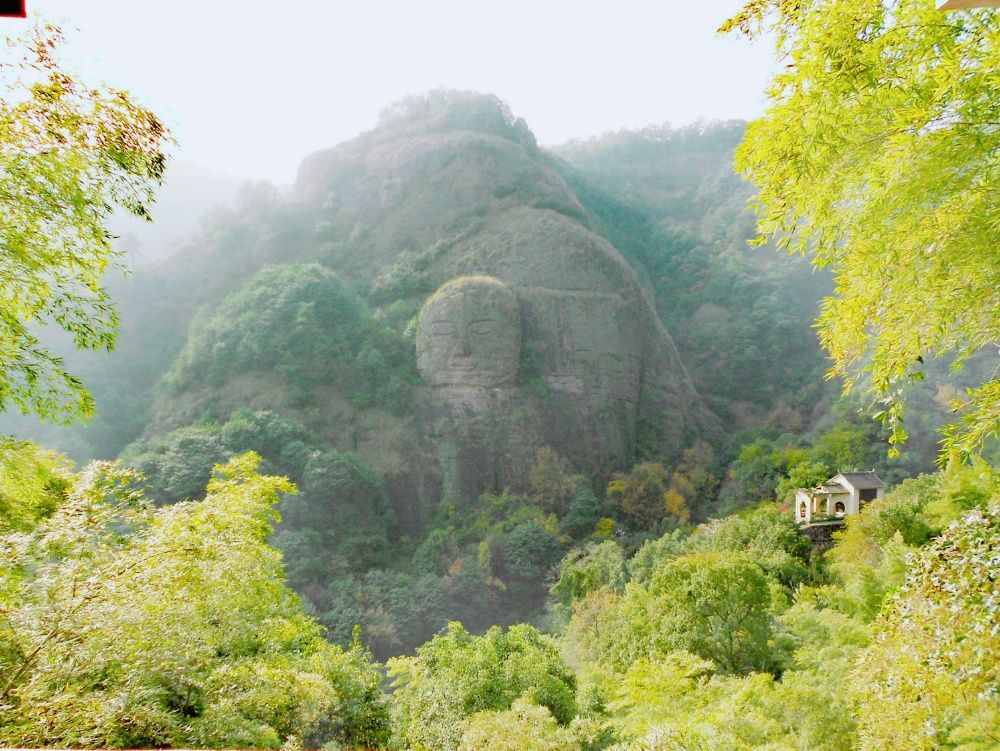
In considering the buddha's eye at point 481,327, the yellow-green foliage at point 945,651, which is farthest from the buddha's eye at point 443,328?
the yellow-green foliage at point 945,651

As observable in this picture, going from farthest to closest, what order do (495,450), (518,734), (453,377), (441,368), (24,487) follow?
(441,368), (453,377), (495,450), (518,734), (24,487)

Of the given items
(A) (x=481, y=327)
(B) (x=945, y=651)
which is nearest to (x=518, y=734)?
(B) (x=945, y=651)

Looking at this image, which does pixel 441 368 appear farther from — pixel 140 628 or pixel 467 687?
pixel 140 628

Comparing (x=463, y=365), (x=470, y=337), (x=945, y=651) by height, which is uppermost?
(x=470, y=337)

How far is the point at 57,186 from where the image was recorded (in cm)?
260

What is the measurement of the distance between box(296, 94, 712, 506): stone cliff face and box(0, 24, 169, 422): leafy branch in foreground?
52.6ft

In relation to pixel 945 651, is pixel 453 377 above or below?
above

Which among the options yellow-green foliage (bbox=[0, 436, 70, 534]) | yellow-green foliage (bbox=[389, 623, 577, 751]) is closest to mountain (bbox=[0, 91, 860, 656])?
yellow-green foliage (bbox=[389, 623, 577, 751])

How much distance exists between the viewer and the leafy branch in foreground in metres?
2.55

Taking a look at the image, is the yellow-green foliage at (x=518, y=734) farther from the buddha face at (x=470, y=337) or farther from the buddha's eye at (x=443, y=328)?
the buddha's eye at (x=443, y=328)

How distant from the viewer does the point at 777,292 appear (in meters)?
26.4

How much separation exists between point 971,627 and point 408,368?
754 inches

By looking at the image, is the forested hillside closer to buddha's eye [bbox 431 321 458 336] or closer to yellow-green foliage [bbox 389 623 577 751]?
buddha's eye [bbox 431 321 458 336]

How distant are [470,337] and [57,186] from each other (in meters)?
17.0
